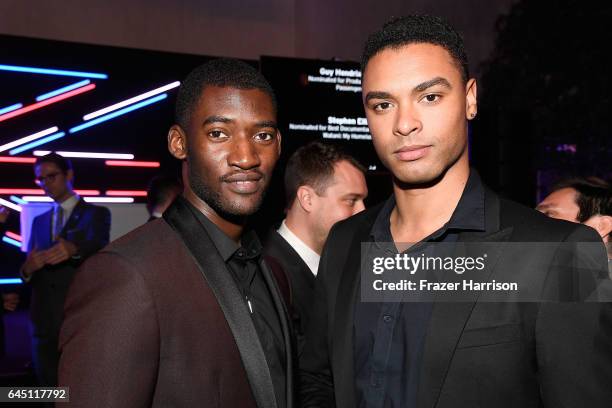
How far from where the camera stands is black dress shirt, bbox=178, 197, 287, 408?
5.63 ft

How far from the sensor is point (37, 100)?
6746 millimetres

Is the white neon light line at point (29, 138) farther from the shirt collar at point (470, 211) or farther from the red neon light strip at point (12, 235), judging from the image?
the shirt collar at point (470, 211)

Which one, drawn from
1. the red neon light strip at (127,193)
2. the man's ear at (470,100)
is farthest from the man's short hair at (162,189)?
the man's ear at (470,100)

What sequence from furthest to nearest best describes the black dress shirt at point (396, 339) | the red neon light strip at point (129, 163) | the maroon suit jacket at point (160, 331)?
the red neon light strip at point (129, 163), the black dress shirt at point (396, 339), the maroon suit jacket at point (160, 331)

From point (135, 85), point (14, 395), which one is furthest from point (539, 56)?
point (14, 395)

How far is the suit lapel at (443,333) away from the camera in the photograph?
146cm

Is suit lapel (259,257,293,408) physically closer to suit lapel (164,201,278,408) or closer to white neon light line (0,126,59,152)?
suit lapel (164,201,278,408)

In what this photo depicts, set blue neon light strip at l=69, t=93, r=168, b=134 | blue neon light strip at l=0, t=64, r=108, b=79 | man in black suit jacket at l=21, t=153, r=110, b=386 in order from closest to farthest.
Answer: man in black suit jacket at l=21, t=153, r=110, b=386, blue neon light strip at l=0, t=64, r=108, b=79, blue neon light strip at l=69, t=93, r=168, b=134

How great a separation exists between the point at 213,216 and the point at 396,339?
2.24 feet

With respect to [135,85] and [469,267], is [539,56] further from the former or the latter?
[469,267]

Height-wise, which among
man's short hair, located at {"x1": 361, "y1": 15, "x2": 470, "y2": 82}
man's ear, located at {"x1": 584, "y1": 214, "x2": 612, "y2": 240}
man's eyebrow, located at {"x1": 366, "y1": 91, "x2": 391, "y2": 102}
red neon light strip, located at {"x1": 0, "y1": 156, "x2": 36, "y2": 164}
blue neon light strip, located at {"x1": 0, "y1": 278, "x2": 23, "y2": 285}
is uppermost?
red neon light strip, located at {"x1": 0, "y1": 156, "x2": 36, "y2": 164}

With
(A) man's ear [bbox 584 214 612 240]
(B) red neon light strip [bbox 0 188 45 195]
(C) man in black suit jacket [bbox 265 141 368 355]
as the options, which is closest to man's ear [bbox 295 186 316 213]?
(C) man in black suit jacket [bbox 265 141 368 355]

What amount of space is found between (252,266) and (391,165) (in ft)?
1.95

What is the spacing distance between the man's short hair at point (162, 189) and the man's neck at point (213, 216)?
2.86m
